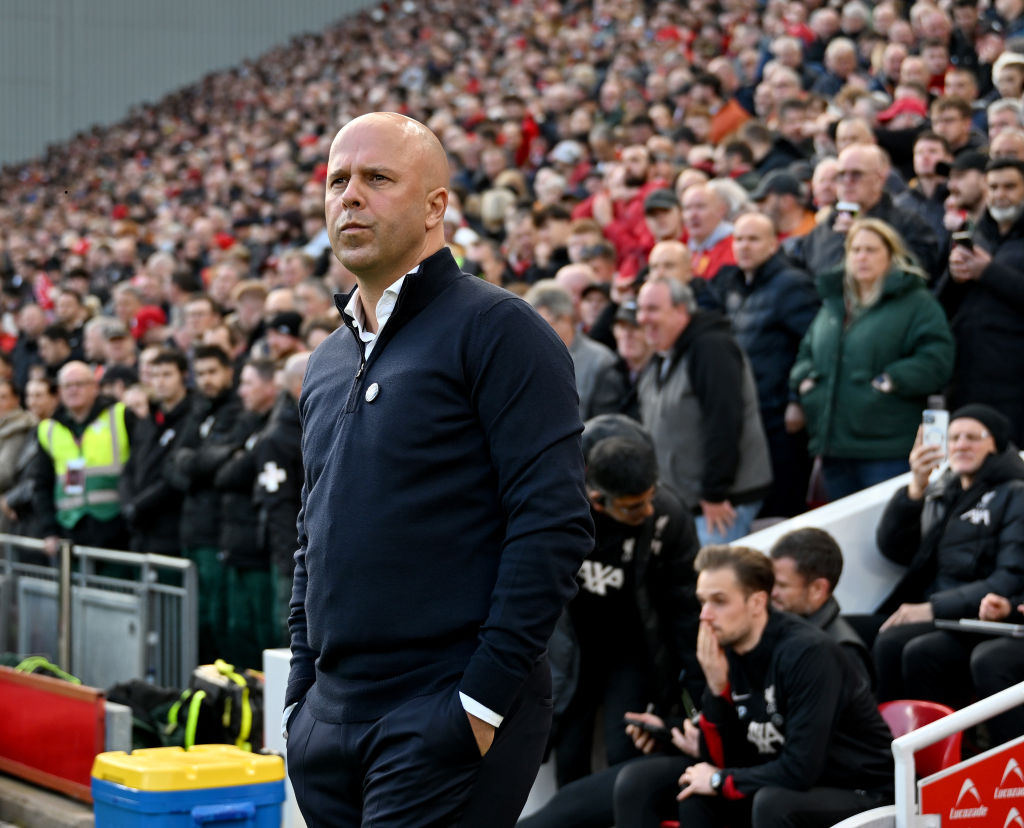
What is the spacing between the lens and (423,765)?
2.36 meters

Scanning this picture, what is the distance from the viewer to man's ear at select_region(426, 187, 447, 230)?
257 centimetres

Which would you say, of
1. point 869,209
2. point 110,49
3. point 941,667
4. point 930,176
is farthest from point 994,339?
Result: point 110,49

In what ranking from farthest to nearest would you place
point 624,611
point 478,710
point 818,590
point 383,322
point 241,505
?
point 241,505 → point 624,611 → point 818,590 → point 383,322 → point 478,710

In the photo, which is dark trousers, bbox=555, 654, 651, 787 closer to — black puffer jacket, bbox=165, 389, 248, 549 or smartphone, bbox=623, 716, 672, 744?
smartphone, bbox=623, 716, 672, 744

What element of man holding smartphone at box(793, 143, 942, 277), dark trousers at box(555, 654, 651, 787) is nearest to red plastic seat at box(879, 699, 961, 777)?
dark trousers at box(555, 654, 651, 787)

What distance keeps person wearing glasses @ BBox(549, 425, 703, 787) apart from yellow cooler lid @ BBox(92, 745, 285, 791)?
1050 mm

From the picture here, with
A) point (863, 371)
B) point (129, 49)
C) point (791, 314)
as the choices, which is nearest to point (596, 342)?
point (791, 314)

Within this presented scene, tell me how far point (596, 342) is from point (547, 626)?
5.21 metres

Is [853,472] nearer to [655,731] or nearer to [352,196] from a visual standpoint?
[655,731]

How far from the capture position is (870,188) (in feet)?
23.7

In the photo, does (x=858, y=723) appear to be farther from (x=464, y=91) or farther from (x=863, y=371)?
(x=464, y=91)

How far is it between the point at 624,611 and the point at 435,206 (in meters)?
2.86

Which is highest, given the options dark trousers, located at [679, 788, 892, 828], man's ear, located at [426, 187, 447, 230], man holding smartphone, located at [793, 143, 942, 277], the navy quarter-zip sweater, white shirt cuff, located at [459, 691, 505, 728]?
man holding smartphone, located at [793, 143, 942, 277]

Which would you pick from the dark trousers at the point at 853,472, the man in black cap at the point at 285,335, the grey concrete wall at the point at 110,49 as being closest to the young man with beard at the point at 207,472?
the man in black cap at the point at 285,335
